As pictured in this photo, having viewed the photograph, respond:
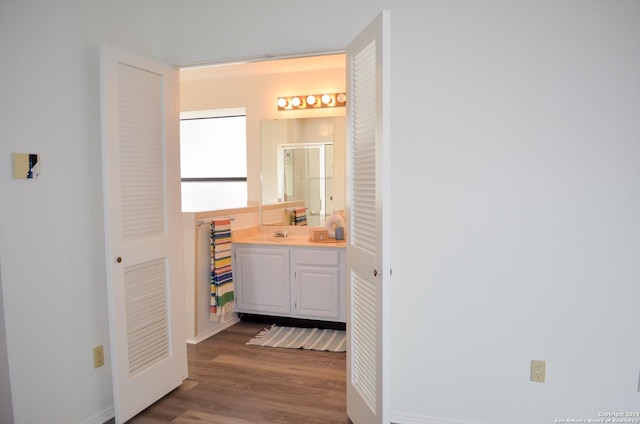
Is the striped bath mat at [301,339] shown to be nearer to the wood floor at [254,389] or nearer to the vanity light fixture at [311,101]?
the wood floor at [254,389]

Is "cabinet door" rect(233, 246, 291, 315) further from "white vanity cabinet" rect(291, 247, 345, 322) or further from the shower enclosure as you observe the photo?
the shower enclosure

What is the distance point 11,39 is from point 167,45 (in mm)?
1015

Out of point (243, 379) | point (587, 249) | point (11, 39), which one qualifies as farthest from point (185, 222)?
point (587, 249)

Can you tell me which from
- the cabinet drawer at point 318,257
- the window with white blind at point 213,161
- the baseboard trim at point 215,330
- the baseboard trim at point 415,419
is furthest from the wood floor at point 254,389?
the window with white blind at point 213,161

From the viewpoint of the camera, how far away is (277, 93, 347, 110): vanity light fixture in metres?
4.50

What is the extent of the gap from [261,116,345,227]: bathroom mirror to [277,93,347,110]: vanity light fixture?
0.14 meters

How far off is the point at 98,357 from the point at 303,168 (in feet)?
8.85

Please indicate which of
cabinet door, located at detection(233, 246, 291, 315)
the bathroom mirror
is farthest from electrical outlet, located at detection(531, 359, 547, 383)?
the bathroom mirror

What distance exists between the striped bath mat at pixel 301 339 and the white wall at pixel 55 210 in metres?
1.50

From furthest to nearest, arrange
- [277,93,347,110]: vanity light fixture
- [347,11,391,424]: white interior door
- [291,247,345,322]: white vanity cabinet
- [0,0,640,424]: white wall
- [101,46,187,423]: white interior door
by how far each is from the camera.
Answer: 1. [277,93,347,110]: vanity light fixture
2. [291,247,345,322]: white vanity cabinet
3. [101,46,187,423]: white interior door
4. [0,0,640,424]: white wall
5. [347,11,391,424]: white interior door

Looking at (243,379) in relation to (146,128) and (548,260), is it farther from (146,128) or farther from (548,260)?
(548,260)

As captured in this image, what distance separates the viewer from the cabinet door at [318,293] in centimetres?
396

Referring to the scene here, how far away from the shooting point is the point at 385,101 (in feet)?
6.32

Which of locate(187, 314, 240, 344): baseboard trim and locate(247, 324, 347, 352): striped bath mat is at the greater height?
locate(187, 314, 240, 344): baseboard trim
